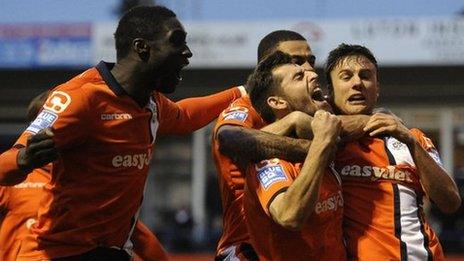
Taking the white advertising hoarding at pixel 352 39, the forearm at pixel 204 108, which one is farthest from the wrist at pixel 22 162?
the white advertising hoarding at pixel 352 39

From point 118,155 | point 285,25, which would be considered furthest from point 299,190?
point 285,25

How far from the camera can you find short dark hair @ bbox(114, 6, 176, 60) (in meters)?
5.88

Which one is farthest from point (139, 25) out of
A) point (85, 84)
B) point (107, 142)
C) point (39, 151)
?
point (39, 151)

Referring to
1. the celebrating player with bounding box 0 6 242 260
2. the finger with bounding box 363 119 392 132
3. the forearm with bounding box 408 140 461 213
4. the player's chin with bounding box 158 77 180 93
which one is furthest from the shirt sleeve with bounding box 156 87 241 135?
the forearm with bounding box 408 140 461 213

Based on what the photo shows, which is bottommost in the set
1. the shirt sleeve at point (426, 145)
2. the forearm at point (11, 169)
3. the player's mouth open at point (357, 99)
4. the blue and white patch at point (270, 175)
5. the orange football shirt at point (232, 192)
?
the orange football shirt at point (232, 192)

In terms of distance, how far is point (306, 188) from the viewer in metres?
4.64

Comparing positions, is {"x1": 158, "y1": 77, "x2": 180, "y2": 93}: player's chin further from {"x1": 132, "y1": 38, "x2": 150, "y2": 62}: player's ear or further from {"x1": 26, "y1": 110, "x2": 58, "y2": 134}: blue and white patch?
{"x1": 26, "y1": 110, "x2": 58, "y2": 134}: blue and white patch

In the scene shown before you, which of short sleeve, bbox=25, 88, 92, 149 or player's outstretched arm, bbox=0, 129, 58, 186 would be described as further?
short sleeve, bbox=25, 88, 92, 149

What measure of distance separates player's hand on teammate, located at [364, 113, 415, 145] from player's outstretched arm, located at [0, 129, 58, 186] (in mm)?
1420

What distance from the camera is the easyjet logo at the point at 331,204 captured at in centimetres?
491

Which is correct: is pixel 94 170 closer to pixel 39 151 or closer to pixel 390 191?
pixel 39 151

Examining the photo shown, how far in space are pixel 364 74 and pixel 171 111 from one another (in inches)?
53.6

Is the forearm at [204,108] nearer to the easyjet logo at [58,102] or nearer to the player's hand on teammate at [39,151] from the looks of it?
the easyjet logo at [58,102]

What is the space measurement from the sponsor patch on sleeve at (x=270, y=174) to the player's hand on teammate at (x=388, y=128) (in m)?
0.50
